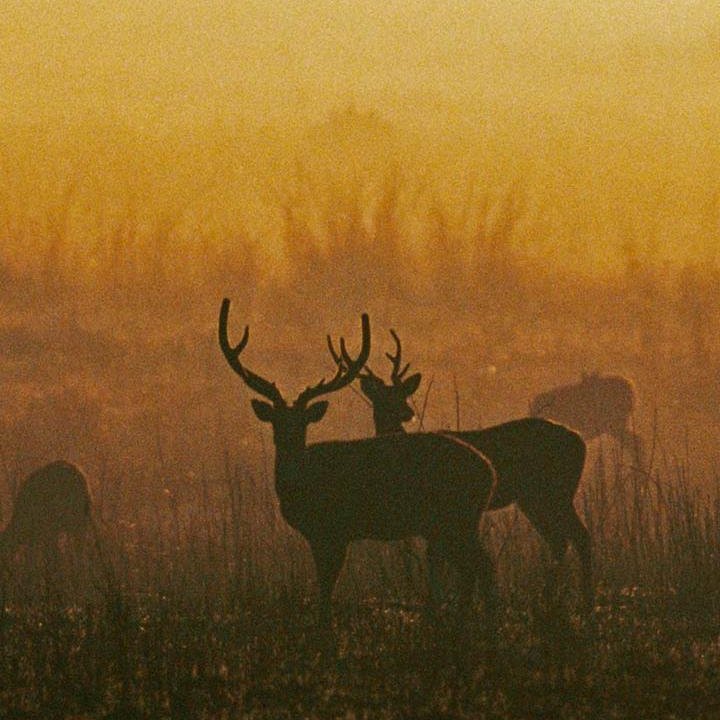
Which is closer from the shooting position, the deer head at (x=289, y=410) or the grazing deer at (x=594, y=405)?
the deer head at (x=289, y=410)

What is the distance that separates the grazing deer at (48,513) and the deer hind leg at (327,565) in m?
7.42

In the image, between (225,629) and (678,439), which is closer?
(225,629)

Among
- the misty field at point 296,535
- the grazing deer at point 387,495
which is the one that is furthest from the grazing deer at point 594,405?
the grazing deer at point 387,495

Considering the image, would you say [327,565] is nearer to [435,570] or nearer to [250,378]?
[435,570]

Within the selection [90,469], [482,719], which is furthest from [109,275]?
[482,719]

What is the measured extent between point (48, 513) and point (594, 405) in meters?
8.34

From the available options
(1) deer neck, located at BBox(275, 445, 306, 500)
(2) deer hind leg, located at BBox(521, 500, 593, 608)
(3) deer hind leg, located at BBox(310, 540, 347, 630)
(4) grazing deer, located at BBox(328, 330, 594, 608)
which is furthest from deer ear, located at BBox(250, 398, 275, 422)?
(2) deer hind leg, located at BBox(521, 500, 593, 608)

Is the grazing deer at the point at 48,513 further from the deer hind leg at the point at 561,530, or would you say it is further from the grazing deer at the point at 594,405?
the grazing deer at the point at 594,405

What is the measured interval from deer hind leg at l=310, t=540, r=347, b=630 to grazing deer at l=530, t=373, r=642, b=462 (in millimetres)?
12826

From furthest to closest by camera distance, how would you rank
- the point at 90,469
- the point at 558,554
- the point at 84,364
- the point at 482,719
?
the point at 84,364, the point at 90,469, the point at 558,554, the point at 482,719

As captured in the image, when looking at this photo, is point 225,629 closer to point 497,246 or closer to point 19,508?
point 19,508

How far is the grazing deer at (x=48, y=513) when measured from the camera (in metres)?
18.0

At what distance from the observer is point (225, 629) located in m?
10.1

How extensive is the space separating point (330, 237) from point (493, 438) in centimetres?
1656
